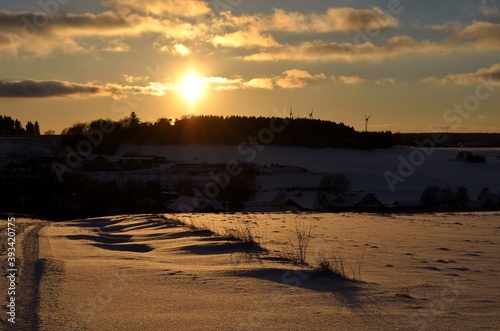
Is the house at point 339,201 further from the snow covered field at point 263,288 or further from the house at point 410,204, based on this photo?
the snow covered field at point 263,288

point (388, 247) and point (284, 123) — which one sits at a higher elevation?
point (284, 123)

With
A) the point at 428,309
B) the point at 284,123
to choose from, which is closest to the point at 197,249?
the point at 428,309

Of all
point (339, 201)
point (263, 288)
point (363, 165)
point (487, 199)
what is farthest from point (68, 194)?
point (263, 288)

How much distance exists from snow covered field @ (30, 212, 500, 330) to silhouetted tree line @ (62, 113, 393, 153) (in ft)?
399

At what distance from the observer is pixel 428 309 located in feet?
23.1

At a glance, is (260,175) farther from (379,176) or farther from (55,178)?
(55,178)

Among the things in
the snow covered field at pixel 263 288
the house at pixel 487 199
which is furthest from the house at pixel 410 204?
the snow covered field at pixel 263 288

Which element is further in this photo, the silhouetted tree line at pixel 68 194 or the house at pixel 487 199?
the house at pixel 487 199

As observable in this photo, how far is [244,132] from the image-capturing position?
459 ft

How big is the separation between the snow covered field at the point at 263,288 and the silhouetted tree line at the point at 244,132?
121578 mm

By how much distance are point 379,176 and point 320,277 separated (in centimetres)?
9321

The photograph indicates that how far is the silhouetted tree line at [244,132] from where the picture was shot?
448ft

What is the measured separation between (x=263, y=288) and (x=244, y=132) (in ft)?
433

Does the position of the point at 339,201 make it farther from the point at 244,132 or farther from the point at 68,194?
the point at 244,132
